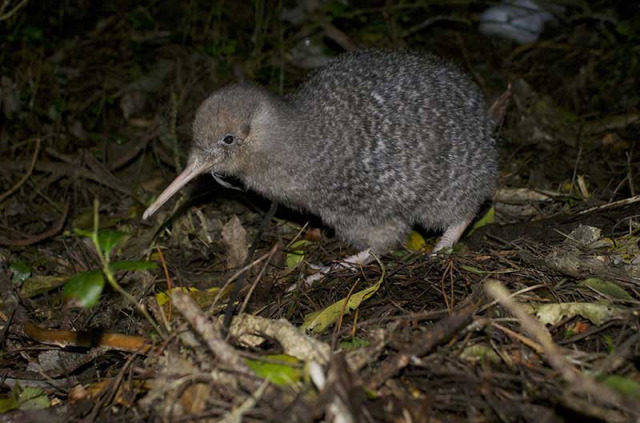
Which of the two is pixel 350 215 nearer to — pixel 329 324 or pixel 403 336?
pixel 329 324

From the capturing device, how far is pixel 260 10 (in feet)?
20.3

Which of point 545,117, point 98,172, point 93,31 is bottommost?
point 545,117

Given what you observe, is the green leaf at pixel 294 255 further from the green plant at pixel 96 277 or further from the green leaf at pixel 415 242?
the green plant at pixel 96 277

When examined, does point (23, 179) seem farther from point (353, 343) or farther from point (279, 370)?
point (279, 370)

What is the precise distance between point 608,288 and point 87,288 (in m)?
2.37

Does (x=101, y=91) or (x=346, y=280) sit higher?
(x=101, y=91)

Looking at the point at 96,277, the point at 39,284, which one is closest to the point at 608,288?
the point at 96,277

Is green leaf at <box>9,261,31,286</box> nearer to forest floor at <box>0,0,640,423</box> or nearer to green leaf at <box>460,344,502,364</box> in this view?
forest floor at <box>0,0,640,423</box>

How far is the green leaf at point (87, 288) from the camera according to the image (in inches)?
92.3

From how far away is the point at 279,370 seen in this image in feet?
8.12

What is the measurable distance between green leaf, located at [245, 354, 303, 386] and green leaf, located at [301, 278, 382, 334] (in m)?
0.74

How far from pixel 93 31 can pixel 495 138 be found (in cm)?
441

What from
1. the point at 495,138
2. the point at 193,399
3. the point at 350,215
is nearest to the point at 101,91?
the point at 350,215

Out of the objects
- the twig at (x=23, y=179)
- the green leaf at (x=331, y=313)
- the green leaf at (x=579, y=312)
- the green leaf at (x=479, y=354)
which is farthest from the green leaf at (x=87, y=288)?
the twig at (x=23, y=179)
